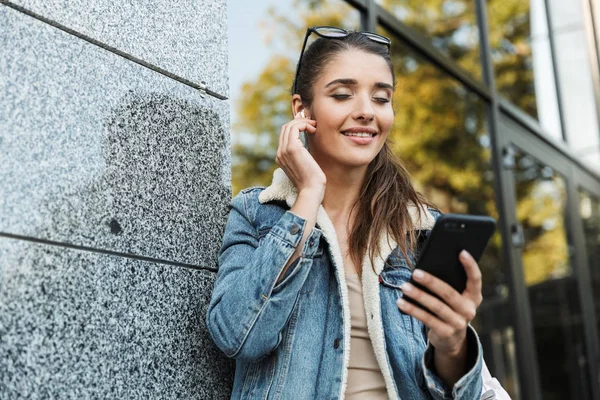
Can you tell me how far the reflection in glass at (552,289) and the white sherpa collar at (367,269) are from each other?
5.30 meters

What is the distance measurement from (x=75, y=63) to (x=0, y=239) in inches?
21.7

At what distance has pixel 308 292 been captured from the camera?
2.23m

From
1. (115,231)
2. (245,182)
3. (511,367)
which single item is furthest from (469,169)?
(115,231)

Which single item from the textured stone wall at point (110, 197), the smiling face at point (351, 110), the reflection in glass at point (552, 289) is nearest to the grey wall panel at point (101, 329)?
the textured stone wall at point (110, 197)

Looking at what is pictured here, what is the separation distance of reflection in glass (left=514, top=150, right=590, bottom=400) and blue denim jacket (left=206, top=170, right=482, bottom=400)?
5417mm

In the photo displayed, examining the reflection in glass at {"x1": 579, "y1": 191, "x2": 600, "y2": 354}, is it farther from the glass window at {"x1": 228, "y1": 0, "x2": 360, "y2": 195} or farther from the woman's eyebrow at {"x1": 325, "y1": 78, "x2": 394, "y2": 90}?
the woman's eyebrow at {"x1": 325, "y1": 78, "x2": 394, "y2": 90}

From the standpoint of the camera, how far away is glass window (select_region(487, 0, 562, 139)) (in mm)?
7586

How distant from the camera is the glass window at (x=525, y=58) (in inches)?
299

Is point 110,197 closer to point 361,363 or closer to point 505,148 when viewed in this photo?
point 361,363

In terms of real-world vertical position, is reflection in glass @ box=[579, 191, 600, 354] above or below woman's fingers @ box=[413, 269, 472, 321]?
above

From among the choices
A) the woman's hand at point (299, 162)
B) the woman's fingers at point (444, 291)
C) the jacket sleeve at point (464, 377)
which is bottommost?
the jacket sleeve at point (464, 377)

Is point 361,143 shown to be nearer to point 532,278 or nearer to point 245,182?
point 245,182

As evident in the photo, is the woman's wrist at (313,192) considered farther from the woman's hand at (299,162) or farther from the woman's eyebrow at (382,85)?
the woman's eyebrow at (382,85)

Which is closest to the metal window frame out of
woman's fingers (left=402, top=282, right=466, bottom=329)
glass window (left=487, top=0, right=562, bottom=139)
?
glass window (left=487, top=0, right=562, bottom=139)
